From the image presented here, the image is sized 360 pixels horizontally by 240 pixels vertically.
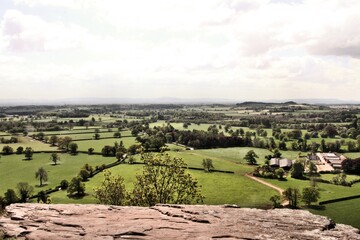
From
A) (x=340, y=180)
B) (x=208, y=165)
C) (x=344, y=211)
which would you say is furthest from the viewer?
(x=208, y=165)

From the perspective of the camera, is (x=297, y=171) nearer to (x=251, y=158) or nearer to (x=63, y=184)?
(x=251, y=158)

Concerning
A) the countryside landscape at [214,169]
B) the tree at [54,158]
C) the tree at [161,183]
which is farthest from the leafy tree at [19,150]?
the tree at [161,183]

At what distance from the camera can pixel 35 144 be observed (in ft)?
529

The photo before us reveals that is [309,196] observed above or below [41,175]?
below

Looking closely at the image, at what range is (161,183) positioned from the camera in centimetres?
3906

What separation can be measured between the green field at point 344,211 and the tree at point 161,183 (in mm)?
43498

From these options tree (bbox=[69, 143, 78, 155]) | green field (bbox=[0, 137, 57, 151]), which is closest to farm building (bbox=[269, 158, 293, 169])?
tree (bbox=[69, 143, 78, 155])

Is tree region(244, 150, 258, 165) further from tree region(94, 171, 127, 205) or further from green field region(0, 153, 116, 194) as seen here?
tree region(94, 171, 127, 205)

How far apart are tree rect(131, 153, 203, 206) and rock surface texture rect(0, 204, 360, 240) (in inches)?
573

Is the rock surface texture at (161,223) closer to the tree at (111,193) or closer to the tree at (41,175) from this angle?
the tree at (111,193)

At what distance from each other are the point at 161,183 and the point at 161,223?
744 inches

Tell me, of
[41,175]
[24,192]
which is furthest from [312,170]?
[24,192]

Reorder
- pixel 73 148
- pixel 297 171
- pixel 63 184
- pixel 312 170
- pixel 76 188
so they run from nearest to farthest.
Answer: pixel 76 188
pixel 63 184
pixel 297 171
pixel 312 170
pixel 73 148

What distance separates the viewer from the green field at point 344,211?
67162 mm
